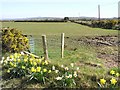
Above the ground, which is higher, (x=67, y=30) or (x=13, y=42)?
(x=13, y=42)

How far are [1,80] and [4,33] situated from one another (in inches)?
160

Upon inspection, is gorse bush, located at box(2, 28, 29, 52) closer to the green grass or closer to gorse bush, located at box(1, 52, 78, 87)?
gorse bush, located at box(1, 52, 78, 87)

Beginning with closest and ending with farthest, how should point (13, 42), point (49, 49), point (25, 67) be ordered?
point (25, 67)
point (13, 42)
point (49, 49)

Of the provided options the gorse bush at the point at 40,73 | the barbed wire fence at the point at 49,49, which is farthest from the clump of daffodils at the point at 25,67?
the barbed wire fence at the point at 49,49

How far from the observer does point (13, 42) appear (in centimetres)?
938

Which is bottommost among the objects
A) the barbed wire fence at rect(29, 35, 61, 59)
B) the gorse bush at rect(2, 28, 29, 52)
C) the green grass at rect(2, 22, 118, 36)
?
the barbed wire fence at rect(29, 35, 61, 59)

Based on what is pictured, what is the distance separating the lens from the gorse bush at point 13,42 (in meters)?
9.26

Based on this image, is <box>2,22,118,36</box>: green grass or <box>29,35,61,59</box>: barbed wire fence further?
<box>2,22,118,36</box>: green grass

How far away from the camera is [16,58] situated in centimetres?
681

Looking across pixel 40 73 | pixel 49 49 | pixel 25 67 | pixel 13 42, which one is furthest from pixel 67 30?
pixel 40 73

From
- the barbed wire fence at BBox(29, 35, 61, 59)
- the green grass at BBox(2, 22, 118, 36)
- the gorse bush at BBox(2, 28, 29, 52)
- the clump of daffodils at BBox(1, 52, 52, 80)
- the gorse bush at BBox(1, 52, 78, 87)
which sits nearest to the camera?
the gorse bush at BBox(1, 52, 78, 87)

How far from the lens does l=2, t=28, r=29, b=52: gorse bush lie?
364 inches

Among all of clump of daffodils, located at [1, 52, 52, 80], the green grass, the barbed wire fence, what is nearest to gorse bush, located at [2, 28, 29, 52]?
the barbed wire fence

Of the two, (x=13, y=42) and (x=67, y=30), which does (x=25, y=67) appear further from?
(x=67, y=30)
